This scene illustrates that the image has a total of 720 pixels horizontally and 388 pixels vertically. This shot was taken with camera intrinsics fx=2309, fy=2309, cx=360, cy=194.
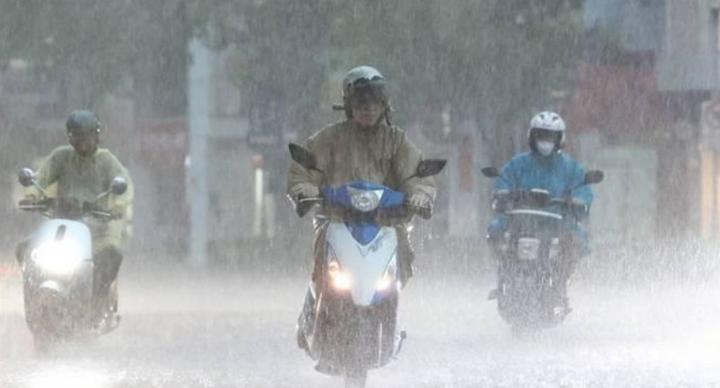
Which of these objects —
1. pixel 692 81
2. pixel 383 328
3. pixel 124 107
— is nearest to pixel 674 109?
pixel 692 81

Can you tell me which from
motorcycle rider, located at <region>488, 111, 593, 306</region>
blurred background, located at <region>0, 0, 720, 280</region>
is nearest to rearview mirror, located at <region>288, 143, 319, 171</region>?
motorcycle rider, located at <region>488, 111, 593, 306</region>

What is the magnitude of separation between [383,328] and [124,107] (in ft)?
148

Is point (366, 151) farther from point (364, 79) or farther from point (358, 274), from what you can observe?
point (358, 274)

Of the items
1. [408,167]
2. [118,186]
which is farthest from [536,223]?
[408,167]

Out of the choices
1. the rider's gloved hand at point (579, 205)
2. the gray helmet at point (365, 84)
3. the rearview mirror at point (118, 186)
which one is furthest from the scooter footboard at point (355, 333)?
the rider's gloved hand at point (579, 205)

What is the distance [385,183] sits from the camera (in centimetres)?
1211

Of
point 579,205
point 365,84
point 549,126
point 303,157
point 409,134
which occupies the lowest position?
point 409,134

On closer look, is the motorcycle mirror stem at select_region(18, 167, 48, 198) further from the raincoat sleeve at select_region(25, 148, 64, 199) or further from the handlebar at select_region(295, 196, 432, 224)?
the handlebar at select_region(295, 196, 432, 224)

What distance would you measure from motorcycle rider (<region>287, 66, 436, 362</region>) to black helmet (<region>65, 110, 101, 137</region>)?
153 inches

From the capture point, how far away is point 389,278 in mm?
11602

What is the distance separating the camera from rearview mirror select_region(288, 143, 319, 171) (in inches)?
453

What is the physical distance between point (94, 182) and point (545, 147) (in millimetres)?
3658

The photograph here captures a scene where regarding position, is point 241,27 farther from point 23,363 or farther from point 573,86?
point 23,363

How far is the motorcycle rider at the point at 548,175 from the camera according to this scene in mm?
17156
